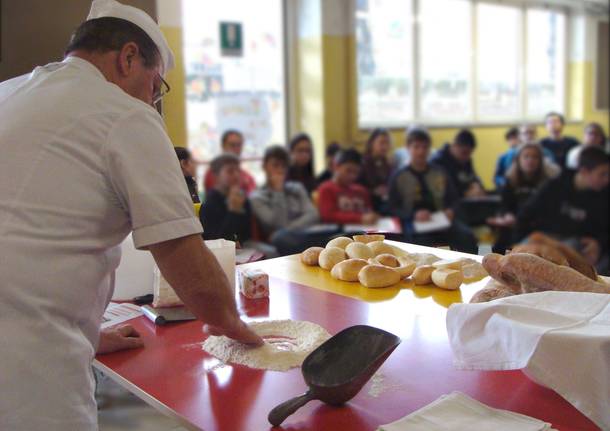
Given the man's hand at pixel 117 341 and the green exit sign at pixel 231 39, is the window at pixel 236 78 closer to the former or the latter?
the green exit sign at pixel 231 39

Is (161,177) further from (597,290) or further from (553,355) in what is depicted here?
(597,290)

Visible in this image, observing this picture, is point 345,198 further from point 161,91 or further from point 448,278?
point 161,91

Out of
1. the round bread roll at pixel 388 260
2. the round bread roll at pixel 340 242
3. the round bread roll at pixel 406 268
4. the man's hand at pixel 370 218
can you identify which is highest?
the round bread roll at pixel 340 242

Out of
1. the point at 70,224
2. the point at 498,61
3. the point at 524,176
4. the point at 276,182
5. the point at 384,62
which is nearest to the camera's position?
the point at 70,224

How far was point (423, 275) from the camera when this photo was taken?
4.09 feet

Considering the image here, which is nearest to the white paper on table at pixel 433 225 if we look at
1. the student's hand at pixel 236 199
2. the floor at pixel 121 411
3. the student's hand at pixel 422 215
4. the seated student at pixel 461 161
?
the student's hand at pixel 422 215

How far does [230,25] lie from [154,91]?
142 inches

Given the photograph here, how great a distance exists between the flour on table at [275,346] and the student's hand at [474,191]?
3449 mm

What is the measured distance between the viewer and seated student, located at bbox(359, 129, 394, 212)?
4.12 m

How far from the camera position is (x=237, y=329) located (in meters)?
0.94

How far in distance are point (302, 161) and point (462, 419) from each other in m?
3.26

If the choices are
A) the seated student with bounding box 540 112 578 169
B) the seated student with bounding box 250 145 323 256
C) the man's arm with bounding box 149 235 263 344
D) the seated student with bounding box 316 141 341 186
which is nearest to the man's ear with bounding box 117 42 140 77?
the man's arm with bounding box 149 235 263 344

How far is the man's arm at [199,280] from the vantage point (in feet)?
2.80

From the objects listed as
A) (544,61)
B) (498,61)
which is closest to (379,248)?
(498,61)
